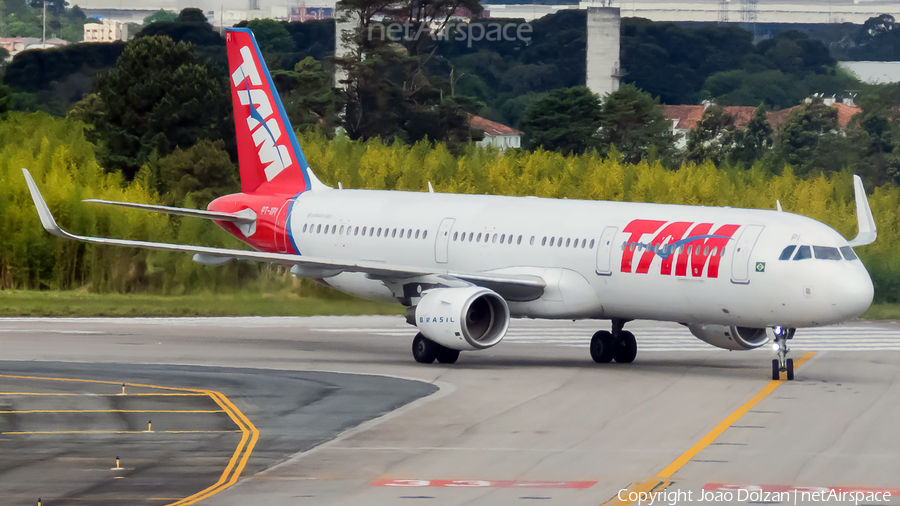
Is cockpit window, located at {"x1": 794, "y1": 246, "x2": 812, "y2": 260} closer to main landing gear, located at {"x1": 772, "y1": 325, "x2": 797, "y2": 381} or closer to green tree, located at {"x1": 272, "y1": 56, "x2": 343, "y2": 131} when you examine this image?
main landing gear, located at {"x1": 772, "y1": 325, "x2": 797, "y2": 381}

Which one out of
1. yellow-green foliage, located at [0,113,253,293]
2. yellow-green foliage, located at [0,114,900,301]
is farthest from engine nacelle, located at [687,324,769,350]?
yellow-green foliage, located at [0,113,253,293]

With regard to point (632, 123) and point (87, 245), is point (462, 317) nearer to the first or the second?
point (87, 245)

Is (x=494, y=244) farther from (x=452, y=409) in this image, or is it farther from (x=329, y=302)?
(x=329, y=302)

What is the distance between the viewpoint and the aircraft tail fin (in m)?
37.0

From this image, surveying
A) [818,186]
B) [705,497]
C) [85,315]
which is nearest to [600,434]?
[705,497]

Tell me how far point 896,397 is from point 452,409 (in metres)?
8.17

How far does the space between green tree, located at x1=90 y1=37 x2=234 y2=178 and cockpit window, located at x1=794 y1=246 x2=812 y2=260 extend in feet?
116

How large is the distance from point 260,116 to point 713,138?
2721 inches

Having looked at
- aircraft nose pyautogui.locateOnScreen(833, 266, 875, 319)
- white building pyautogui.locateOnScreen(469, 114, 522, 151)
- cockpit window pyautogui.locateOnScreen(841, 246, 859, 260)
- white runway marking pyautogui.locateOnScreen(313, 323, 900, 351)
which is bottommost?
white runway marking pyautogui.locateOnScreen(313, 323, 900, 351)

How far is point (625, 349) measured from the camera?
3067 centimetres

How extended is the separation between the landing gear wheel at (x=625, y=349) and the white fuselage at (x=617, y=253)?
5.24ft

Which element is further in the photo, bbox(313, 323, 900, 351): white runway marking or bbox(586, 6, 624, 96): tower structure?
bbox(586, 6, 624, 96): tower structure

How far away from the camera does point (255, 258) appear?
29812 mm

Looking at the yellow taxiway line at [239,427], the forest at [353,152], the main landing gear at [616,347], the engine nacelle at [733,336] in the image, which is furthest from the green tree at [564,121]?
the yellow taxiway line at [239,427]
